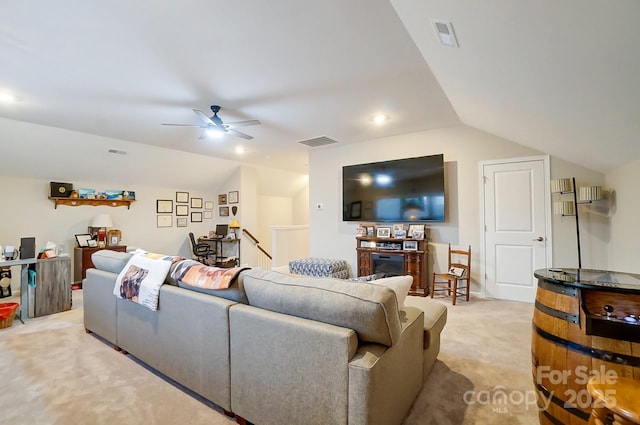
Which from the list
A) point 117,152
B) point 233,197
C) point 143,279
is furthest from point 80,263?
point 143,279

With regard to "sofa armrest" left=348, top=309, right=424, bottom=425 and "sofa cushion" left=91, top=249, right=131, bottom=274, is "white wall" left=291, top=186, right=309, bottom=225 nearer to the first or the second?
"sofa cushion" left=91, top=249, right=131, bottom=274

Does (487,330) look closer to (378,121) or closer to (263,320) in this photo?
(263,320)

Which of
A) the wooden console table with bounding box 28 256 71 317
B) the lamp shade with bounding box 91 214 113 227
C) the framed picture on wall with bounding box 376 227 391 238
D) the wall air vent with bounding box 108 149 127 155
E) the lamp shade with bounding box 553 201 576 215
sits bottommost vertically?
the wooden console table with bounding box 28 256 71 317

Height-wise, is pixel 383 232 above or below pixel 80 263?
above

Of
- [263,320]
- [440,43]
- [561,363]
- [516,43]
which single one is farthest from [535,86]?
[263,320]

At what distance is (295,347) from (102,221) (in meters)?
5.78

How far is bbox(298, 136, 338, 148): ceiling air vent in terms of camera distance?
5012 millimetres

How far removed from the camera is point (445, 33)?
78.9 inches

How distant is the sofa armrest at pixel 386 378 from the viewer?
117cm

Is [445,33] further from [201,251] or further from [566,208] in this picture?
[201,251]

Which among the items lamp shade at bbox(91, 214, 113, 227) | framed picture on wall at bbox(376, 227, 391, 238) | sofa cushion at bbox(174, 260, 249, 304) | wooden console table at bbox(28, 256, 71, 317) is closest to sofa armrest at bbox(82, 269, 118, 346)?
sofa cushion at bbox(174, 260, 249, 304)

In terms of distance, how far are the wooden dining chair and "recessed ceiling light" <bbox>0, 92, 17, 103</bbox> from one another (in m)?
5.68

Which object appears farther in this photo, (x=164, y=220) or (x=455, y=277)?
(x=164, y=220)

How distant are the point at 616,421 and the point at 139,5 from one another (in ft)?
10.2
